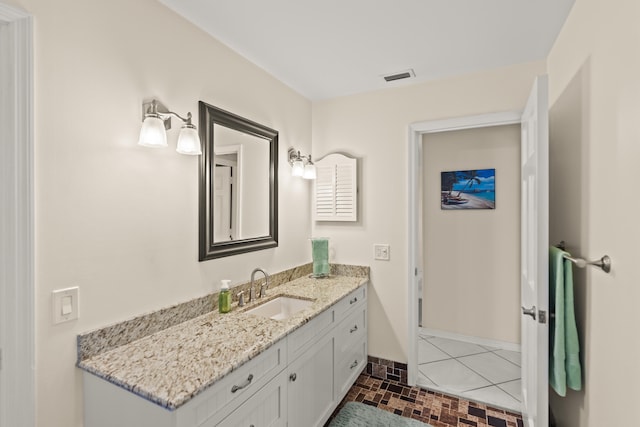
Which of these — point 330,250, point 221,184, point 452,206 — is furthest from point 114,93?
point 452,206

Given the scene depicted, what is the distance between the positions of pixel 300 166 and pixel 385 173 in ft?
2.24

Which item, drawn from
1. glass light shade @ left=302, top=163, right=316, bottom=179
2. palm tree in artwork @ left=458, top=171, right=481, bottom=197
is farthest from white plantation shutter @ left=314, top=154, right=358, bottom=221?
palm tree in artwork @ left=458, top=171, right=481, bottom=197

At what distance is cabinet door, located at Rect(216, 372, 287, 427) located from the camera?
1.23 metres

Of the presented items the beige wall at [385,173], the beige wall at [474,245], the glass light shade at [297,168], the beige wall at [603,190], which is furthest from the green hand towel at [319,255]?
the beige wall at [603,190]

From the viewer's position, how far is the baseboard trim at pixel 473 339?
3.04 metres

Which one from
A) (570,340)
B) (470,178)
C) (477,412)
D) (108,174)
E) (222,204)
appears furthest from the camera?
(470,178)

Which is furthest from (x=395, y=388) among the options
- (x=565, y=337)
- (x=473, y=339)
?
(x=565, y=337)

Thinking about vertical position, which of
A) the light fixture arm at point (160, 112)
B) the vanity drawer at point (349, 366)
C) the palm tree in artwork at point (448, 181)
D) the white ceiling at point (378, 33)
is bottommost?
the vanity drawer at point (349, 366)

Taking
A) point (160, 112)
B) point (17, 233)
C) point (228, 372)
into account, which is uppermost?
point (160, 112)

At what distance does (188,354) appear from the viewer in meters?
1.26

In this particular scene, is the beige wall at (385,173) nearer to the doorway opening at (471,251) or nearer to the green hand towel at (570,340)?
the doorway opening at (471,251)

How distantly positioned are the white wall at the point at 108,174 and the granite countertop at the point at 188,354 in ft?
0.47

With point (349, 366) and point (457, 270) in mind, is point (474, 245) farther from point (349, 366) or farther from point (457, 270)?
point (349, 366)

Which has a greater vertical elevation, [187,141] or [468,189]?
[187,141]
